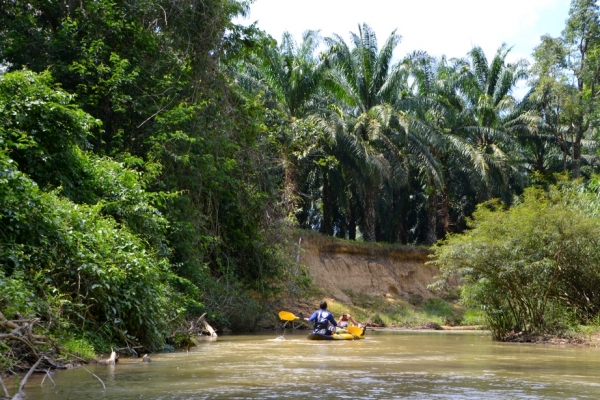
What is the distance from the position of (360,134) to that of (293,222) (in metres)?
10.3

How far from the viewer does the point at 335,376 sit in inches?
453

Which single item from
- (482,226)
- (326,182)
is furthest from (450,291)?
(482,226)

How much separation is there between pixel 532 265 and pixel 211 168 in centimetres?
989

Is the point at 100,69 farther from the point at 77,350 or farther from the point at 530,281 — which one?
the point at 530,281

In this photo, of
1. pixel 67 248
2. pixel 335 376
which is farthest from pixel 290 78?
pixel 335 376

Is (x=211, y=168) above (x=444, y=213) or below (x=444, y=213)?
below

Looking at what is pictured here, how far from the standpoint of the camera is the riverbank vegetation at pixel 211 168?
13.2 m

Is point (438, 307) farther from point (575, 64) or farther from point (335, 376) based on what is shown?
point (335, 376)

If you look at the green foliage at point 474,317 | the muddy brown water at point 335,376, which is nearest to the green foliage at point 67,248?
the muddy brown water at point 335,376

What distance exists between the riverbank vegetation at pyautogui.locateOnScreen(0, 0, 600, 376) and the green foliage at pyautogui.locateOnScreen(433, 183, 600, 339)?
6cm

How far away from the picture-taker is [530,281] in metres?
20.6

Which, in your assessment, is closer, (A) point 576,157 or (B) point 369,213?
(B) point 369,213

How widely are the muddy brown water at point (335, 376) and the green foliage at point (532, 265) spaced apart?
334 centimetres

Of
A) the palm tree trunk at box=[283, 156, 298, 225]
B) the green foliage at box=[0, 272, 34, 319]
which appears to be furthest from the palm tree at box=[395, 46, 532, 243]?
the green foliage at box=[0, 272, 34, 319]
